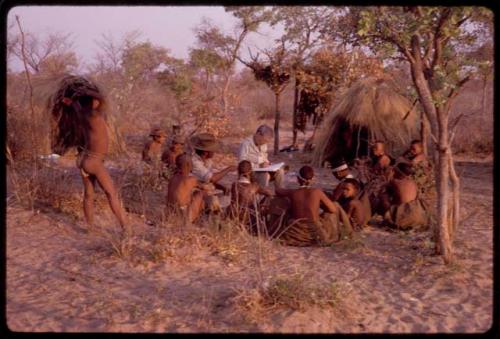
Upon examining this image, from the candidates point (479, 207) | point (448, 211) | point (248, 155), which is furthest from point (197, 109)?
point (448, 211)

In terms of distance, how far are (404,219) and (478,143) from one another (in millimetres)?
7453

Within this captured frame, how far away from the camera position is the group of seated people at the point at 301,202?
521 cm

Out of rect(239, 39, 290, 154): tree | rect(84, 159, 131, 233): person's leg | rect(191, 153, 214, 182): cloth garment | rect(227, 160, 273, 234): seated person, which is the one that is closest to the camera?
rect(84, 159, 131, 233): person's leg

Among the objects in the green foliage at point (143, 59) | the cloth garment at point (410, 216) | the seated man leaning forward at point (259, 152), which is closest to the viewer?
the cloth garment at point (410, 216)

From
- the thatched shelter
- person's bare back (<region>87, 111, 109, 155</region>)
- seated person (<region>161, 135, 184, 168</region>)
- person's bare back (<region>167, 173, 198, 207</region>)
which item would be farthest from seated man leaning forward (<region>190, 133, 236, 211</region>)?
the thatched shelter

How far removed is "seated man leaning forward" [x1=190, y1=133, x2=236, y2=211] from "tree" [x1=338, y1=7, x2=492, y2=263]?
2524mm

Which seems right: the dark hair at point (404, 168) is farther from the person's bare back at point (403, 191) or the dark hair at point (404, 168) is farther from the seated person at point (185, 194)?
the seated person at point (185, 194)

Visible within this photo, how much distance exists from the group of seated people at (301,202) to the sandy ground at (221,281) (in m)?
0.21

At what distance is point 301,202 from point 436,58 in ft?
6.14

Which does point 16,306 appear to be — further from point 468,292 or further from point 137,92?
point 137,92

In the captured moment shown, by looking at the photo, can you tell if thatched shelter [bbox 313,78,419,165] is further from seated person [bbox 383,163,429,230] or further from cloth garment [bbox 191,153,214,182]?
cloth garment [bbox 191,153,214,182]

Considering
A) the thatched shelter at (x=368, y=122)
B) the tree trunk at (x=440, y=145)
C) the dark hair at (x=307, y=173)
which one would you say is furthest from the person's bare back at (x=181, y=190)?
the thatched shelter at (x=368, y=122)

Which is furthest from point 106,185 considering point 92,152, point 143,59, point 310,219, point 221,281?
point 143,59

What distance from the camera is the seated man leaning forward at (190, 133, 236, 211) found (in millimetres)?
6083
